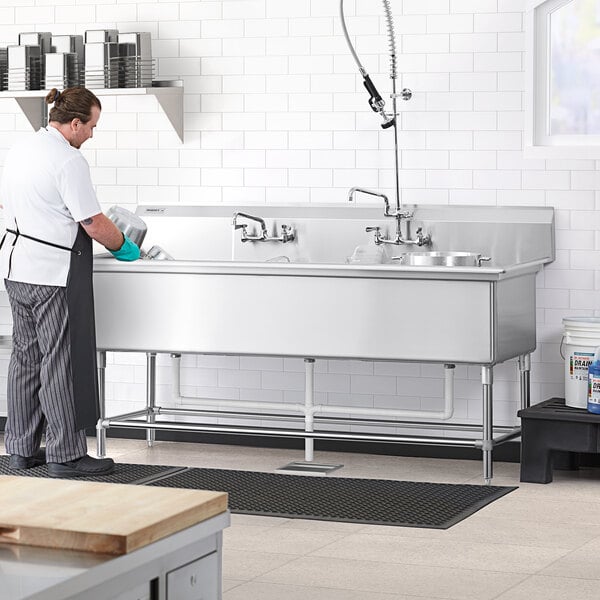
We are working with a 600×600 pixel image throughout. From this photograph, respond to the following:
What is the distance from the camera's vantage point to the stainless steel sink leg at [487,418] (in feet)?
17.0

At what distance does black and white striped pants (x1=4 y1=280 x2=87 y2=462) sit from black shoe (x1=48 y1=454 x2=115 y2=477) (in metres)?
0.03

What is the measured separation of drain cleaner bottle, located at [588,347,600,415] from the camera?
16.9 ft

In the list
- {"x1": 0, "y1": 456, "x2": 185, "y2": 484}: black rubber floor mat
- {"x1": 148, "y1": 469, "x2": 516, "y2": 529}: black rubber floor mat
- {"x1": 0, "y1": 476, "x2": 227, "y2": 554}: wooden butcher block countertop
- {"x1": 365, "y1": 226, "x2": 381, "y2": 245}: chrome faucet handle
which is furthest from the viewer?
{"x1": 365, "y1": 226, "x2": 381, "y2": 245}: chrome faucet handle

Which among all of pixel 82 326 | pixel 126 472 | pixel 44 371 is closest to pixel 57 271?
pixel 82 326

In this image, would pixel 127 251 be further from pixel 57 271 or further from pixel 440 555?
pixel 440 555

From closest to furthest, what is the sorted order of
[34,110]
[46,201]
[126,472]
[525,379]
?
1. [46,201]
2. [126,472]
3. [525,379]
4. [34,110]

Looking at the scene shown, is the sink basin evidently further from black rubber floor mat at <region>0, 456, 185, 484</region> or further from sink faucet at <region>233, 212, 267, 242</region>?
black rubber floor mat at <region>0, 456, 185, 484</region>

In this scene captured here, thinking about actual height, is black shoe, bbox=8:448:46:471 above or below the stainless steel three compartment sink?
below

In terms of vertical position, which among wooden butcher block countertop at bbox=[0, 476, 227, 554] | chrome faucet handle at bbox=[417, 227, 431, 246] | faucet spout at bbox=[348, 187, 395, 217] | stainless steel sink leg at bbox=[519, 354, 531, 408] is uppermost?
faucet spout at bbox=[348, 187, 395, 217]

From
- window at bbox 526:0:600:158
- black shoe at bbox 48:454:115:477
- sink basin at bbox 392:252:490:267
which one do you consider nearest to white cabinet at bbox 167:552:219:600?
black shoe at bbox 48:454:115:477

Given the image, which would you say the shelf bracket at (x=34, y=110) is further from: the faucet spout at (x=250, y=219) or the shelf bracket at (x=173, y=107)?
the faucet spout at (x=250, y=219)

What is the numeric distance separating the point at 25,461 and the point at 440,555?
6.95 feet

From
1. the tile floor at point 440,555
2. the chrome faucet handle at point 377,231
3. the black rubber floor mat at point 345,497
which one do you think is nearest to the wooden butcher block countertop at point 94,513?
the tile floor at point 440,555

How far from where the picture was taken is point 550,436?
17.3 feet
